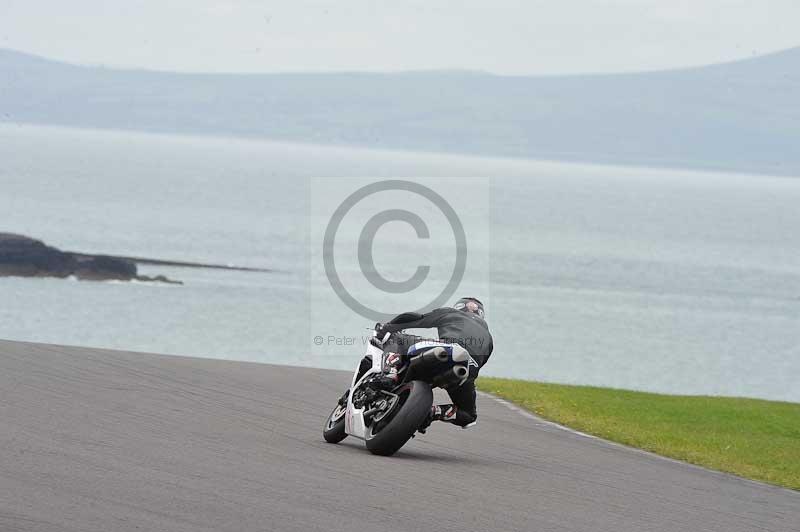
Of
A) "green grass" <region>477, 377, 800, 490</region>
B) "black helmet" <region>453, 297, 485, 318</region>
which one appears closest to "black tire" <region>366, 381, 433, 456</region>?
"black helmet" <region>453, 297, 485, 318</region>

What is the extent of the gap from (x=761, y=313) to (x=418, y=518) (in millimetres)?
92765

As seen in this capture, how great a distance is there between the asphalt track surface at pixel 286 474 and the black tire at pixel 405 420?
0.18 m

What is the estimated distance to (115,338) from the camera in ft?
216

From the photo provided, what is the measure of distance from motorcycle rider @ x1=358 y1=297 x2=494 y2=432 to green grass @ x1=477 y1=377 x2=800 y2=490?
361 centimetres

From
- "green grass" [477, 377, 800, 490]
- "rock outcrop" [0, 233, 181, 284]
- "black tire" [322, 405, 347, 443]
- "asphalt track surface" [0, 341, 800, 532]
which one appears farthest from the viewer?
"rock outcrop" [0, 233, 181, 284]

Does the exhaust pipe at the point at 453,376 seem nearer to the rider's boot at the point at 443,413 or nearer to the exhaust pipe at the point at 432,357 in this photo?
the exhaust pipe at the point at 432,357

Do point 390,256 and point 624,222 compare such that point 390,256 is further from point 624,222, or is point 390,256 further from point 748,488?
point 748,488

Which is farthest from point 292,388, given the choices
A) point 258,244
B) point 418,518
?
point 258,244

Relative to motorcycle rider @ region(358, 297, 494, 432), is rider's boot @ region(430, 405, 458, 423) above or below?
below

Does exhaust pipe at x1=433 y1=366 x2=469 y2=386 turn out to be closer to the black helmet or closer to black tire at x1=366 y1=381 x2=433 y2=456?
black tire at x1=366 y1=381 x2=433 y2=456

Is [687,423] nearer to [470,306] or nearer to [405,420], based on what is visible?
[470,306]

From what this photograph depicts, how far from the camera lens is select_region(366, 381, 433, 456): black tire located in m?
11.3

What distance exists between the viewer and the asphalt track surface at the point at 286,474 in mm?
8453

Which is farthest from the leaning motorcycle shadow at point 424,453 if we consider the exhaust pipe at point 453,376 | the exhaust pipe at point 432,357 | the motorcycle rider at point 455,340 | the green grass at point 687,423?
the green grass at point 687,423
